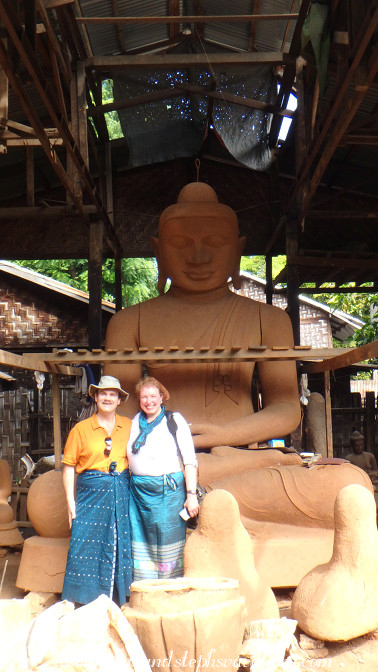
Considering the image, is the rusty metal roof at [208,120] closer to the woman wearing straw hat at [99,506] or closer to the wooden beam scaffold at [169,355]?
the wooden beam scaffold at [169,355]

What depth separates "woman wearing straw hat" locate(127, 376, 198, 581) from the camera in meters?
4.07

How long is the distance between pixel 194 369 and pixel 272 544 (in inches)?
70.7

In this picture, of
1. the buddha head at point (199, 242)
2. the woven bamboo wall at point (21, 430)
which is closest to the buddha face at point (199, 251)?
the buddha head at point (199, 242)

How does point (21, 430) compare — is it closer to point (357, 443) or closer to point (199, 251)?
point (357, 443)

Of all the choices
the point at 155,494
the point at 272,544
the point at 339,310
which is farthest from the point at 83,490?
the point at 339,310

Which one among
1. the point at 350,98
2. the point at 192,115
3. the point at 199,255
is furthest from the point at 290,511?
the point at 192,115

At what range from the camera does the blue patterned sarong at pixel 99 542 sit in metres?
4.02

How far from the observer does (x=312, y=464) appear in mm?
4777

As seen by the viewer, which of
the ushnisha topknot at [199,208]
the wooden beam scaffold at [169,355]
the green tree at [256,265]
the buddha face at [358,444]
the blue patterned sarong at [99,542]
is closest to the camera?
the blue patterned sarong at [99,542]

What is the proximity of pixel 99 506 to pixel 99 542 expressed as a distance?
0.65ft

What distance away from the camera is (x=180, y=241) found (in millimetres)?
6172

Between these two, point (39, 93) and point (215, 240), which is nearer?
point (39, 93)

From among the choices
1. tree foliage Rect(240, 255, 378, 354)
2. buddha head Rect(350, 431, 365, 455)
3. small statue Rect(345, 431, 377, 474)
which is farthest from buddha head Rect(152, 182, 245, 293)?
tree foliage Rect(240, 255, 378, 354)

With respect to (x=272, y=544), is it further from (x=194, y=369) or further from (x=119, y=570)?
(x=194, y=369)
